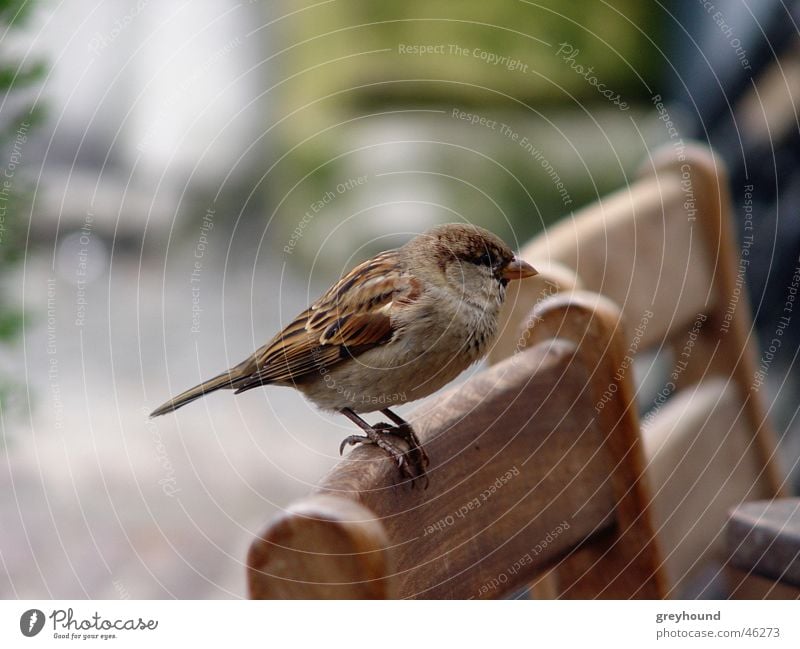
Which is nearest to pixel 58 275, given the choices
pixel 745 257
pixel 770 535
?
pixel 770 535

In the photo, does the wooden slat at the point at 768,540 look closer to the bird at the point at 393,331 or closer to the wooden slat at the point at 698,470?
the wooden slat at the point at 698,470

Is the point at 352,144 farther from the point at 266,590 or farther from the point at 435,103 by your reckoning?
the point at 266,590

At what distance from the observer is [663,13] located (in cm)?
94

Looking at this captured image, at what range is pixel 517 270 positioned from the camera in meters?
0.73

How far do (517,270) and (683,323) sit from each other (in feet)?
1.10

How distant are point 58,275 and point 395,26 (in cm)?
37

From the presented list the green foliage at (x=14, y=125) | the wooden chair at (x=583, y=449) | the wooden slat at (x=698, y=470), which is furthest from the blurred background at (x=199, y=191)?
the wooden slat at (x=698, y=470)

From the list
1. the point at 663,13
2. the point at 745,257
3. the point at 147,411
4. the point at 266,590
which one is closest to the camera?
the point at 266,590

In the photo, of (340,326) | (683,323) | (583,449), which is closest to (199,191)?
(340,326)

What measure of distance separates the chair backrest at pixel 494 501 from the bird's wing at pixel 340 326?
94mm

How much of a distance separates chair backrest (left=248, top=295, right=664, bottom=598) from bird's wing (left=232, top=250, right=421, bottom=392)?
0.09 m

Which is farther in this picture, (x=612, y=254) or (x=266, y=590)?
(x=612, y=254)

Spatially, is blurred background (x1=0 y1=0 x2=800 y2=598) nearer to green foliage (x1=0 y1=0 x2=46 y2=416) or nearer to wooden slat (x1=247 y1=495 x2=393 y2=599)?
green foliage (x1=0 y1=0 x2=46 y2=416)

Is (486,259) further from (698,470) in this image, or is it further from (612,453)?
(698,470)
